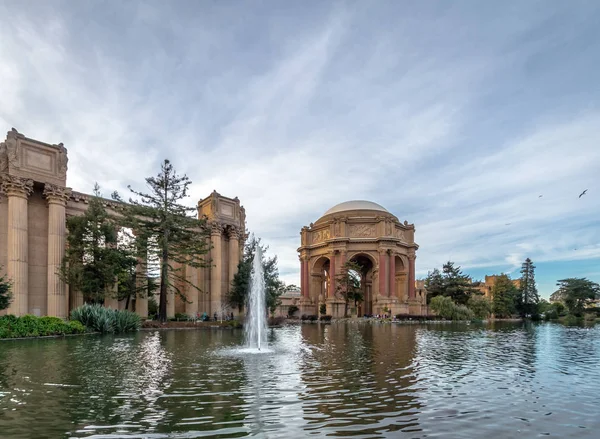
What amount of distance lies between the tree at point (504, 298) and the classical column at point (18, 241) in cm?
7120

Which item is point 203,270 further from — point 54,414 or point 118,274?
point 54,414

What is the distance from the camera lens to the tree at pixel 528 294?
7550 centimetres

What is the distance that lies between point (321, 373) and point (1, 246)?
2375 cm

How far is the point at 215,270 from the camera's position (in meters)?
37.0

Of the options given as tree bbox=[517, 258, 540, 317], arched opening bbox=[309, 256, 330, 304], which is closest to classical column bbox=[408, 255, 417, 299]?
arched opening bbox=[309, 256, 330, 304]

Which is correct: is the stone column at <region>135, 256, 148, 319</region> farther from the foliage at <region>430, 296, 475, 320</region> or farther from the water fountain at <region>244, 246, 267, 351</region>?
the foliage at <region>430, 296, 475, 320</region>

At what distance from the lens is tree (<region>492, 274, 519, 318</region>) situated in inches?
2938

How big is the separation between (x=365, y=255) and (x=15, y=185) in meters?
47.3

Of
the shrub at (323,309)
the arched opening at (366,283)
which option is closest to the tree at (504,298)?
the arched opening at (366,283)

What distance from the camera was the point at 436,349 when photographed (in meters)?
15.1

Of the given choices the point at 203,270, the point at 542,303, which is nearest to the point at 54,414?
the point at 203,270

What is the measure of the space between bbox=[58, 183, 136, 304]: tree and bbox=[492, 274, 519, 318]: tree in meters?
67.1

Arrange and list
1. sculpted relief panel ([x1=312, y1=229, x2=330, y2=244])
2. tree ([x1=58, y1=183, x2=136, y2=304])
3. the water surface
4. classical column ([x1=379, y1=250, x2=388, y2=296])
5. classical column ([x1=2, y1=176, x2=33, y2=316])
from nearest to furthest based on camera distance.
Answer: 1. the water surface
2. classical column ([x1=2, y1=176, x2=33, y2=316])
3. tree ([x1=58, y1=183, x2=136, y2=304])
4. classical column ([x1=379, y1=250, x2=388, y2=296])
5. sculpted relief panel ([x1=312, y1=229, x2=330, y2=244])

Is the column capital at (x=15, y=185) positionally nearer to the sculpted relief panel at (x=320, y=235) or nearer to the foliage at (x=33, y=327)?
the foliage at (x=33, y=327)
